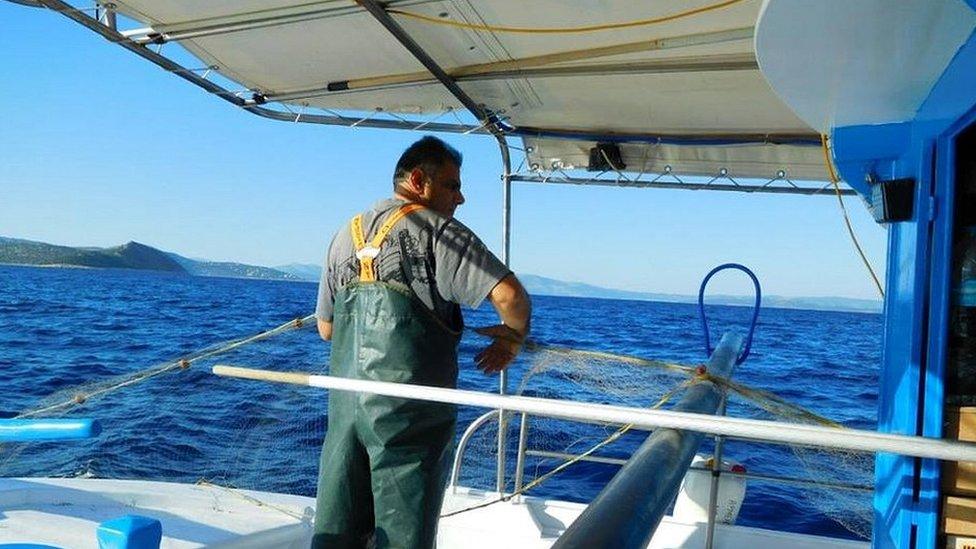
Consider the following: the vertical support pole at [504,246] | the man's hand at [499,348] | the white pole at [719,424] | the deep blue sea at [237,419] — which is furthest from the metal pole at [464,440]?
the white pole at [719,424]

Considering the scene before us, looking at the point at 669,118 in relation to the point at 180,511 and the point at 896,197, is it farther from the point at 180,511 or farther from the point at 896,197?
the point at 180,511

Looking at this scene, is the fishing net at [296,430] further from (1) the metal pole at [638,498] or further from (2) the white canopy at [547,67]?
(2) the white canopy at [547,67]

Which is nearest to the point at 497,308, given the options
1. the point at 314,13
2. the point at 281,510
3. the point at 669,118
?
the point at 314,13

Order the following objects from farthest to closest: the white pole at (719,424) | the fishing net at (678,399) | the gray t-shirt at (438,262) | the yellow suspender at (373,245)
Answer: the fishing net at (678,399), the yellow suspender at (373,245), the gray t-shirt at (438,262), the white pole at (719,424)

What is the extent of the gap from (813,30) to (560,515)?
136 inches

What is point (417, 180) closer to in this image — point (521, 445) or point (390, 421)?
point (390, 421)

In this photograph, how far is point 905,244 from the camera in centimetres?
254

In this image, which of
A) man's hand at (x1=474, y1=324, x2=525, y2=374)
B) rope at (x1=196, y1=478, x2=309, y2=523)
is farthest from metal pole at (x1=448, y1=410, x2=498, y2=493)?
man's hand at (x1=474, y1=324, x2=525, y2=374)

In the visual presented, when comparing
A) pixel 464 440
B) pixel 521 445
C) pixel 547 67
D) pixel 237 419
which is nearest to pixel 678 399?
pixel 521 445

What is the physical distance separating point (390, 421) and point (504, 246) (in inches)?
124

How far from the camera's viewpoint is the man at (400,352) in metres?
2.31

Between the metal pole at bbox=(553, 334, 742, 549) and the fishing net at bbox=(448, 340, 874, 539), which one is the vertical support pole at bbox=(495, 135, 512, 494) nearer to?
the fishing net at bbox=(448, 340, 874, 539)

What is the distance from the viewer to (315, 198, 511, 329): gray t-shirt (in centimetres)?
228

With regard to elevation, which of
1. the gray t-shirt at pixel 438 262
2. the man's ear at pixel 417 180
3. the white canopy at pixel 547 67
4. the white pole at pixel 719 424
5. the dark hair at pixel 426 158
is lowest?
the white pole at pixel 719 424
